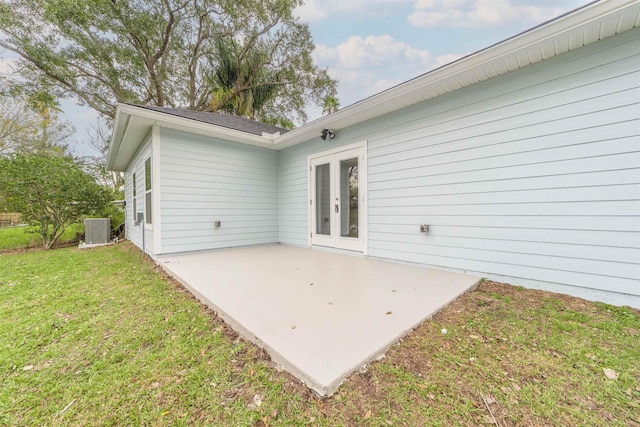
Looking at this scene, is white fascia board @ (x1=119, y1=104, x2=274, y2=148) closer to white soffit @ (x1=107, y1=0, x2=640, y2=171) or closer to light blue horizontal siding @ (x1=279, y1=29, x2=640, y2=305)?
white soffit @ (x1=107, y1=0, x2=640, y2=171)

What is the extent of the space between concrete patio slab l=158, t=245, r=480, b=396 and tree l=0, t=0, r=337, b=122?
9.66 meters

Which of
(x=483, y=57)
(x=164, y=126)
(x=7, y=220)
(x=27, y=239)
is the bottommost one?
(x=27, y=239)

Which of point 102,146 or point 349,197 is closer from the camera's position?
point 349,197

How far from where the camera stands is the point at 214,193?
18.1ft

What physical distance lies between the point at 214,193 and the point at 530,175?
5.37 metres

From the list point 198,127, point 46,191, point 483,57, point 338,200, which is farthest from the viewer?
point 46,191

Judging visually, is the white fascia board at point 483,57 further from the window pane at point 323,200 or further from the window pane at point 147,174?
the window pane at point 147,174

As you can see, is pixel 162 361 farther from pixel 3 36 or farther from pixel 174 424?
pixel 3 36

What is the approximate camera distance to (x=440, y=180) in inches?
148

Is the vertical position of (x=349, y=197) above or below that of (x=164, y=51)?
below

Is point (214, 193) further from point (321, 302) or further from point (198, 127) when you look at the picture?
point (321, 302)

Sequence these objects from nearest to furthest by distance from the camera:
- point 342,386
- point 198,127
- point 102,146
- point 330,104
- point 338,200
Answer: point 342,386, point 198,127, point 338,200, point 330,104, point 102,146

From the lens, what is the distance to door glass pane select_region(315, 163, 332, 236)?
5359 millimetres

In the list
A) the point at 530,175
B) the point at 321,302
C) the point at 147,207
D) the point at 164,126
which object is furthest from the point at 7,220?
the point at 530,175
